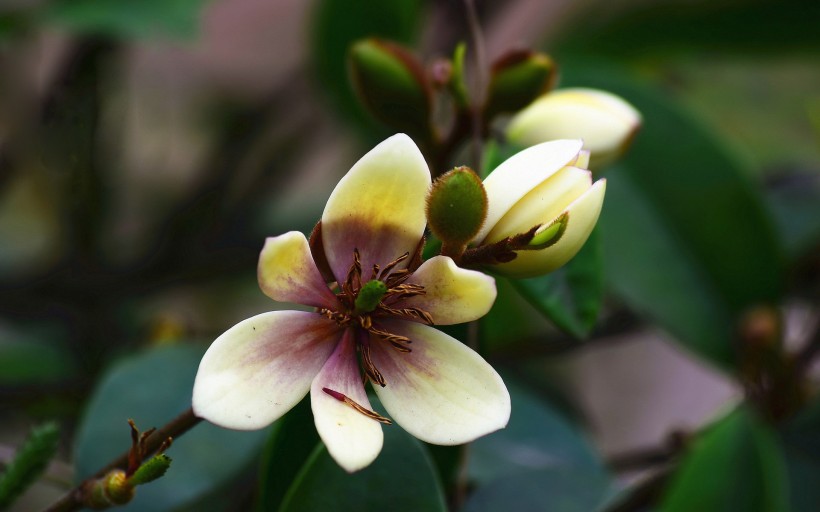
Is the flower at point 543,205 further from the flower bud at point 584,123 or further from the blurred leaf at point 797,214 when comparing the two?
the blurred leaf at point 797,214

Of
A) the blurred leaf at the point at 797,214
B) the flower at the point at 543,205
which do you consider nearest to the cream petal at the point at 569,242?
the flower at the point at 543,205

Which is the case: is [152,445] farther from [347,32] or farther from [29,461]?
[347,32]

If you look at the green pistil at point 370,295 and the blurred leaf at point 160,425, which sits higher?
the green pistil at point 370,295

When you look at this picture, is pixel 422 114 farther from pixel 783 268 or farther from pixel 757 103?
pixel 757 103

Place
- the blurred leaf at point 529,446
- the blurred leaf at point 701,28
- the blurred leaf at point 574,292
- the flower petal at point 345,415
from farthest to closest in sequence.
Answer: the blurred leaf at point 701,28 → the blurred leaf at point 529,446 → the blurred leaf at point 574,292 → the flower petal at point 345,415

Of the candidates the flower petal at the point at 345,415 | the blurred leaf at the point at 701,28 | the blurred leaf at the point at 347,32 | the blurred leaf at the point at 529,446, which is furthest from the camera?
the blurred leaf at the point at 701,28

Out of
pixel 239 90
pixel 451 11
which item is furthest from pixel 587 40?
pixel 239 90

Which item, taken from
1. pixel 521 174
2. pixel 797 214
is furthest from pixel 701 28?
pixel 521 174
